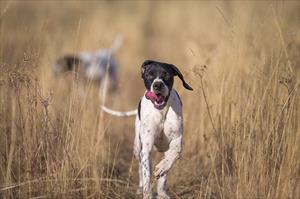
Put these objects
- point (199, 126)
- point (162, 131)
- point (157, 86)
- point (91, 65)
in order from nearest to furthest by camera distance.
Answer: point (157, 86), point (162, 131), point (199, 126), point (91, 65)

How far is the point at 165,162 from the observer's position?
15.4ft

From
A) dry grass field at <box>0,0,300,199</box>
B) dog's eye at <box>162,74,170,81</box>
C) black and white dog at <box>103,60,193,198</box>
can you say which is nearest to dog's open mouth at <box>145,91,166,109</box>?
black and white dog at <box>103,60,193,198</box>

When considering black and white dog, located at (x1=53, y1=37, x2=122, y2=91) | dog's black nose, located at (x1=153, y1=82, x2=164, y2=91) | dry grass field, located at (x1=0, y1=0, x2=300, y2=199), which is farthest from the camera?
black and white dog, located at (x1=53, y1=37, x2=122, y2=91)

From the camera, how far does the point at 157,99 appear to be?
472cm

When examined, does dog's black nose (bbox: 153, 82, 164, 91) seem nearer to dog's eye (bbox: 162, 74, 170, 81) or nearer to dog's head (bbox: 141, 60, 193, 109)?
dog's head (bbox: 141, 60, 193, 109)

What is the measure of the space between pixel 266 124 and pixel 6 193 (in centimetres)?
208

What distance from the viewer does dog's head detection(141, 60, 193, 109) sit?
4648 millimetres

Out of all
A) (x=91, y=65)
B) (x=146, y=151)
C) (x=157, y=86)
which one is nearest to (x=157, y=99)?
(x=157, y=86)

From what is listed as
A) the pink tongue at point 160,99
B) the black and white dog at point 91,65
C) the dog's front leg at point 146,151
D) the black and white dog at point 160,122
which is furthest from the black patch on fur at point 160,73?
the black and white dog at point 91,65

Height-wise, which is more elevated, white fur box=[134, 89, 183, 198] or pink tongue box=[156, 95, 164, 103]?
pink tongue box=[156, 95, 164, 103]

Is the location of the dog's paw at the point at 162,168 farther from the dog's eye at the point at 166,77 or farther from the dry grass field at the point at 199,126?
the dog's eye at the point at 166,77

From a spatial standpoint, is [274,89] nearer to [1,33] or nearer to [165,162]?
[165,162]

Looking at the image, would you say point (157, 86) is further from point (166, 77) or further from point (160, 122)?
point (160, 122)

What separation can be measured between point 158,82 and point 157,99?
0.53 feet
